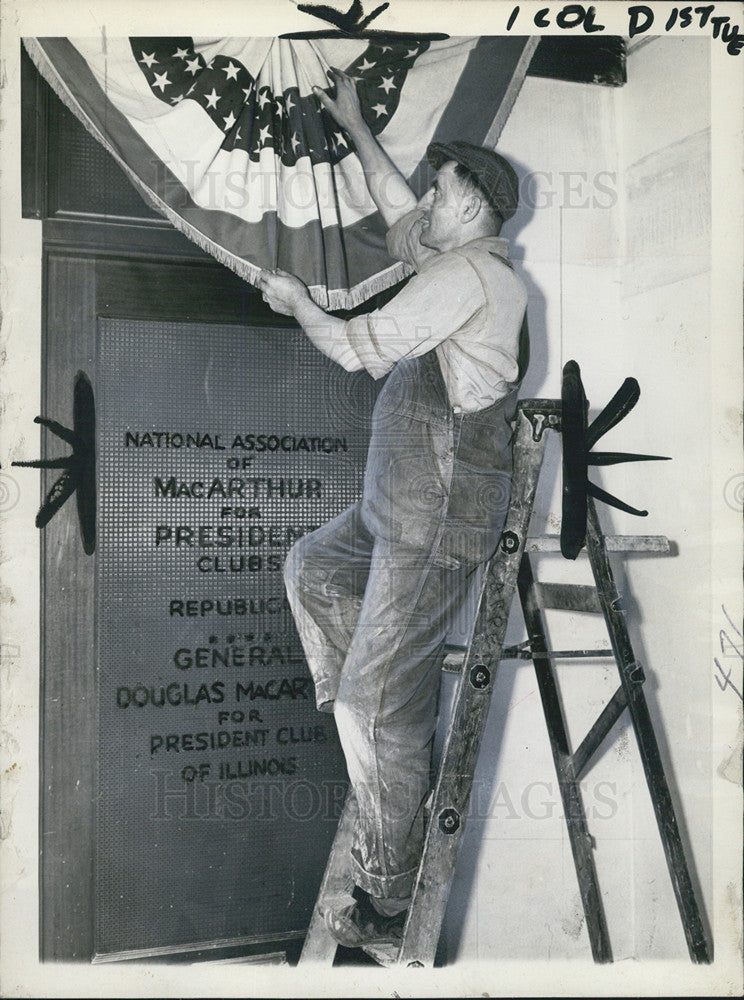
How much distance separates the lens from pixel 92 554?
1.58m

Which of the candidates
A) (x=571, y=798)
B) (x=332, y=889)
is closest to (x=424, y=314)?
(x=571, y=798)

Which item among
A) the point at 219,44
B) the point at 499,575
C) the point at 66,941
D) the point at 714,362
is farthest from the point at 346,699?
the point at 219,44

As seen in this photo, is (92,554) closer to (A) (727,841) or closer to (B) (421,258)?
(B) (421,258)

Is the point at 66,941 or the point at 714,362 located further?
the point at 714,362

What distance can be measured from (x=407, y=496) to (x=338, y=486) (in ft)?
0.49

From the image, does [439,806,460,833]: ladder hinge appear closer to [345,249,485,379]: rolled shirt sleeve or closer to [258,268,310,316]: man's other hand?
[345,249,485,379]: rolled shirt sleeve

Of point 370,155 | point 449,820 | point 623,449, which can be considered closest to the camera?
point 449,820

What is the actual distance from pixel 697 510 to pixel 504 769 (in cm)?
71

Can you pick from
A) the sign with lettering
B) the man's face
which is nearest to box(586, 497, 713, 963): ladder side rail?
the sign with lettering

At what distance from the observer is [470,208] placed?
1.65 meters

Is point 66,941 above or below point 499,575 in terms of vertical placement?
below

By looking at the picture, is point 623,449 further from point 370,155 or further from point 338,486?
point 370,155

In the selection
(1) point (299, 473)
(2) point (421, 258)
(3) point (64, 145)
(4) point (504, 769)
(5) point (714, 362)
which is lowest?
(4) point (504, 769)

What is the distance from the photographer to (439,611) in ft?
5.25
